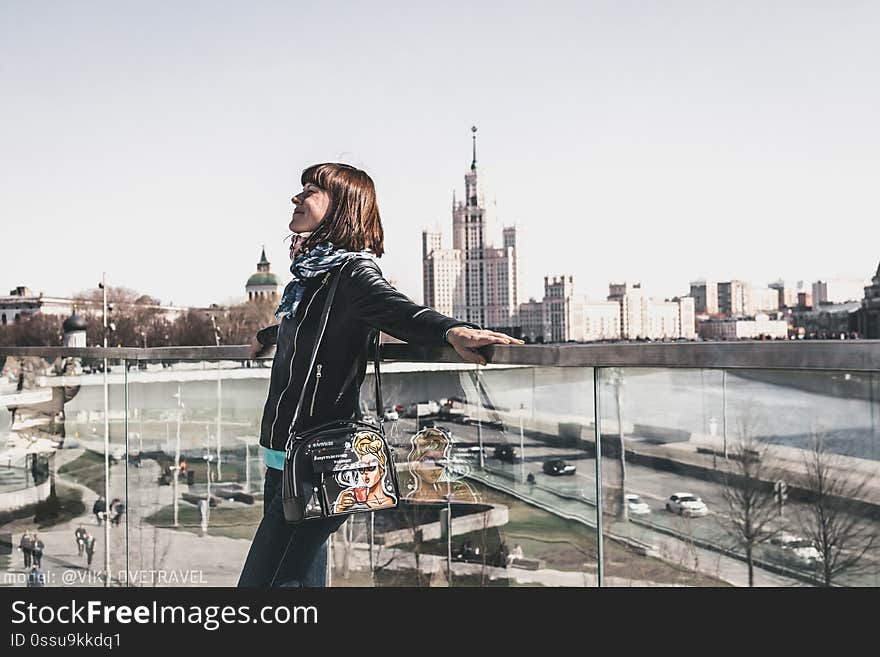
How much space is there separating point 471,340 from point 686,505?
23.5 inches

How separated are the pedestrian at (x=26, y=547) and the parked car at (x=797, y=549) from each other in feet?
8.59

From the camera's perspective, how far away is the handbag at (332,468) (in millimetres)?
2285

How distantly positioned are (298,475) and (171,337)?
71818 millimetres

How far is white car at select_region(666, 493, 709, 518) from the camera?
1989mm

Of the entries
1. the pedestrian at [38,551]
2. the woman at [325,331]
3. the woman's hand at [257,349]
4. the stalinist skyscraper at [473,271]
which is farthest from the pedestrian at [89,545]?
the stalinist skyscraper at [473,271]

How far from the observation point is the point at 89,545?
11.1 feet

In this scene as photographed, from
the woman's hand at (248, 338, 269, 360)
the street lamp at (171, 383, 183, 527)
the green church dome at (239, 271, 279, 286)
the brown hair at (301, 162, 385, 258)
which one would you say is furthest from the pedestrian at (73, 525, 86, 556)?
the green church dome at (239, 271, 279, 286)

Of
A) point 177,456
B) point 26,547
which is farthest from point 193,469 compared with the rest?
point 26,547

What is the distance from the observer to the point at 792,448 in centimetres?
182

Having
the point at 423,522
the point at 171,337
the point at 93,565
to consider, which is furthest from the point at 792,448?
the point at 171,337

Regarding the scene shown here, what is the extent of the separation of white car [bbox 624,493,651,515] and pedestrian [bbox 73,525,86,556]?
213cm

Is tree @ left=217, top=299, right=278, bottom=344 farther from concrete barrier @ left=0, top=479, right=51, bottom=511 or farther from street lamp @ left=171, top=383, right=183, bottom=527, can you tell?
street lamp @ left=171, top=383, right=183, bottom=527

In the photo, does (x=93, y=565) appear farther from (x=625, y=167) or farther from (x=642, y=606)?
(x=625, y=167)

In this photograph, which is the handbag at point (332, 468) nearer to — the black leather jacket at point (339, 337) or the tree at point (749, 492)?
the black leather jacket at point (339, 337)
